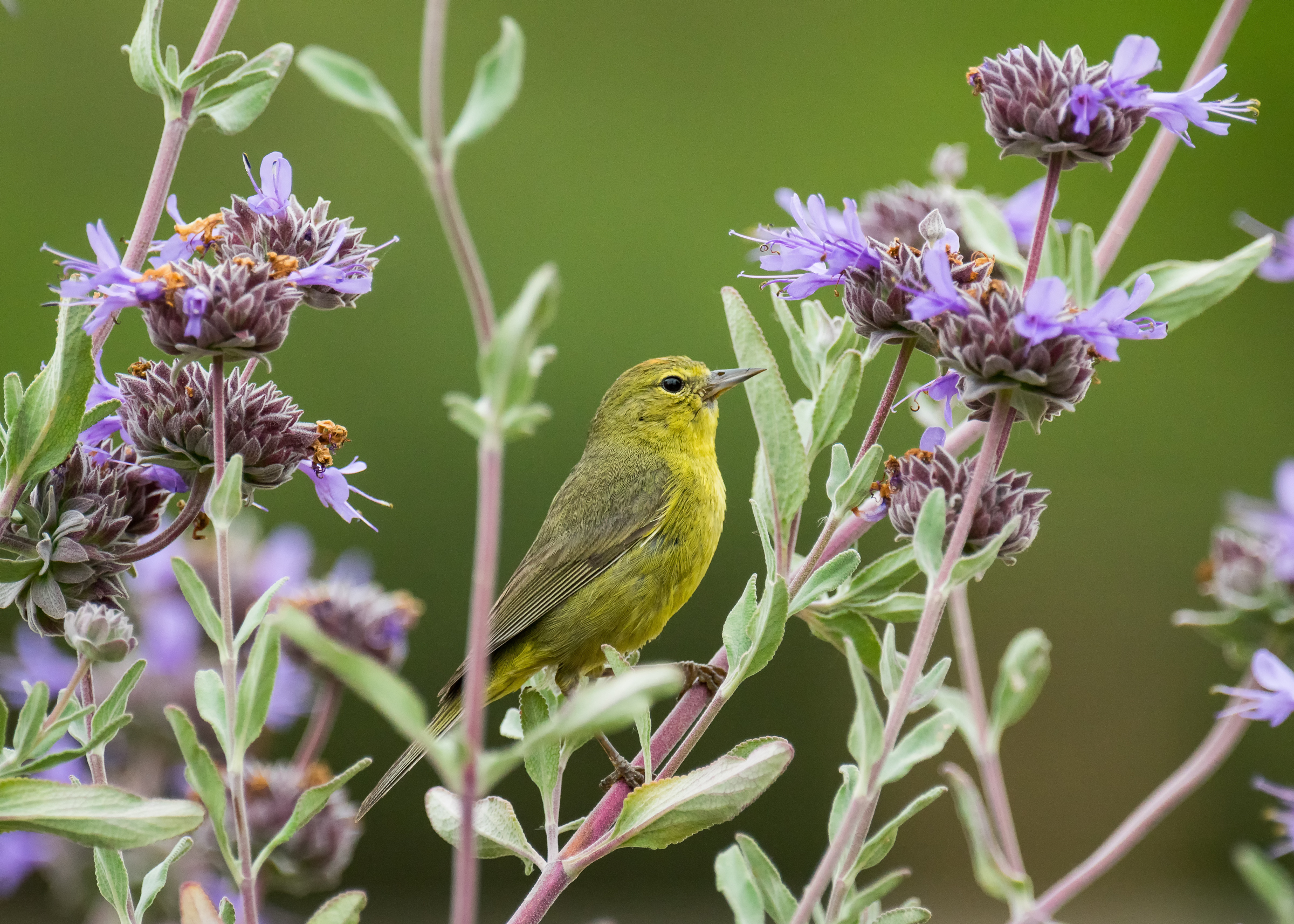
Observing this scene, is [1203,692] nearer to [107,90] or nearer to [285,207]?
[107,90]

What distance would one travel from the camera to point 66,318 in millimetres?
1635

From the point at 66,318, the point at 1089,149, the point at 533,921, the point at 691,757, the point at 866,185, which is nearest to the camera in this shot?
the point at 533,921

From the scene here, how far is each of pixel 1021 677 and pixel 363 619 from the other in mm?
1681

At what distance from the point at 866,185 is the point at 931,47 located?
2.22 metres

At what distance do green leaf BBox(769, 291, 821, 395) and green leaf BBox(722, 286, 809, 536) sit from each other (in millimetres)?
185

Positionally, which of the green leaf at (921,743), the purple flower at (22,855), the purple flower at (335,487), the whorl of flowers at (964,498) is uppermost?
the whorl of flowers at (964,498)

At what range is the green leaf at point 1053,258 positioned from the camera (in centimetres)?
185

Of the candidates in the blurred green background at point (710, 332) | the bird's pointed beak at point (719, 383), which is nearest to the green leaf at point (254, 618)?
the bird's pointed beak at point (719, 383)

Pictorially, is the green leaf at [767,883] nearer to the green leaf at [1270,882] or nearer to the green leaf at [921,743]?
the green leaf at [921,743]

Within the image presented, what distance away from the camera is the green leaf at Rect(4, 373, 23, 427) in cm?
163

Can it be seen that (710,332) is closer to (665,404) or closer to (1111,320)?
(665,404)

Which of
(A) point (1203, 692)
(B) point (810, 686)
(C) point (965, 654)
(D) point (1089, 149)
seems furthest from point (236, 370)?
(A) point (1203, 692)

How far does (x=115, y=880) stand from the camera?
1.58 meters

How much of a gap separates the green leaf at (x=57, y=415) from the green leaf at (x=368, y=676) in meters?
0.66
